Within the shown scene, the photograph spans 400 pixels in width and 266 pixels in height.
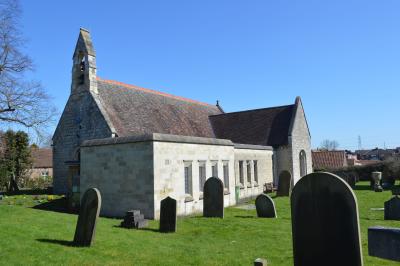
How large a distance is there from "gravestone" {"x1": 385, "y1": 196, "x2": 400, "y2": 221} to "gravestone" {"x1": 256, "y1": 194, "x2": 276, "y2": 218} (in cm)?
456

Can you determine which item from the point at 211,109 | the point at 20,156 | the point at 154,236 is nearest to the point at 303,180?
the point at 154,236

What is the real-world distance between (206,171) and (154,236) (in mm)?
8037

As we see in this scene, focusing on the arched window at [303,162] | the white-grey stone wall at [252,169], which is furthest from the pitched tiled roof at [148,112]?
the arched window at [303,162]

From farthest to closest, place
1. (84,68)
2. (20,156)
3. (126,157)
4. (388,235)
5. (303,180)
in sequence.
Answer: (20,156), (84,68), (126,157), (303,180), (388,235)

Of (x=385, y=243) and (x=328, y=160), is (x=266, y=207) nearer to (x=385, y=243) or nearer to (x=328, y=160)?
(x=385, y=243)

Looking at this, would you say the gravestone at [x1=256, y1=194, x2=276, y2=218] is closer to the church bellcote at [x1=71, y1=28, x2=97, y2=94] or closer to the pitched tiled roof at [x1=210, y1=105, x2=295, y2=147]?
the church bellcote at [x1=71, y1=28, x2=97, y2=94]

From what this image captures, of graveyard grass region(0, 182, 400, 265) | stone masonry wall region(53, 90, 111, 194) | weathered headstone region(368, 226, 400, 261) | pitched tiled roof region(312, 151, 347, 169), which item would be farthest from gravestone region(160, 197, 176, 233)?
pitched tiled roof region(312, 151, 347, 169)

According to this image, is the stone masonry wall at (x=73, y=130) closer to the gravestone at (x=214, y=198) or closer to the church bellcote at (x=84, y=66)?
the church bellcote at (x=84, y=66)

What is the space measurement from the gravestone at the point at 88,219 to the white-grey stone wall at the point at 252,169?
14.5m

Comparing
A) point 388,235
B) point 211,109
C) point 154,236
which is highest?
point 211,109

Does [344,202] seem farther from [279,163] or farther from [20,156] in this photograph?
[20,156]

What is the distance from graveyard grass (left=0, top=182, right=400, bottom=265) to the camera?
833 centimetres

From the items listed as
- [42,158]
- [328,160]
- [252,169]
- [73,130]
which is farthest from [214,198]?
[42,158]

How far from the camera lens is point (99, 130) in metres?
22.5
